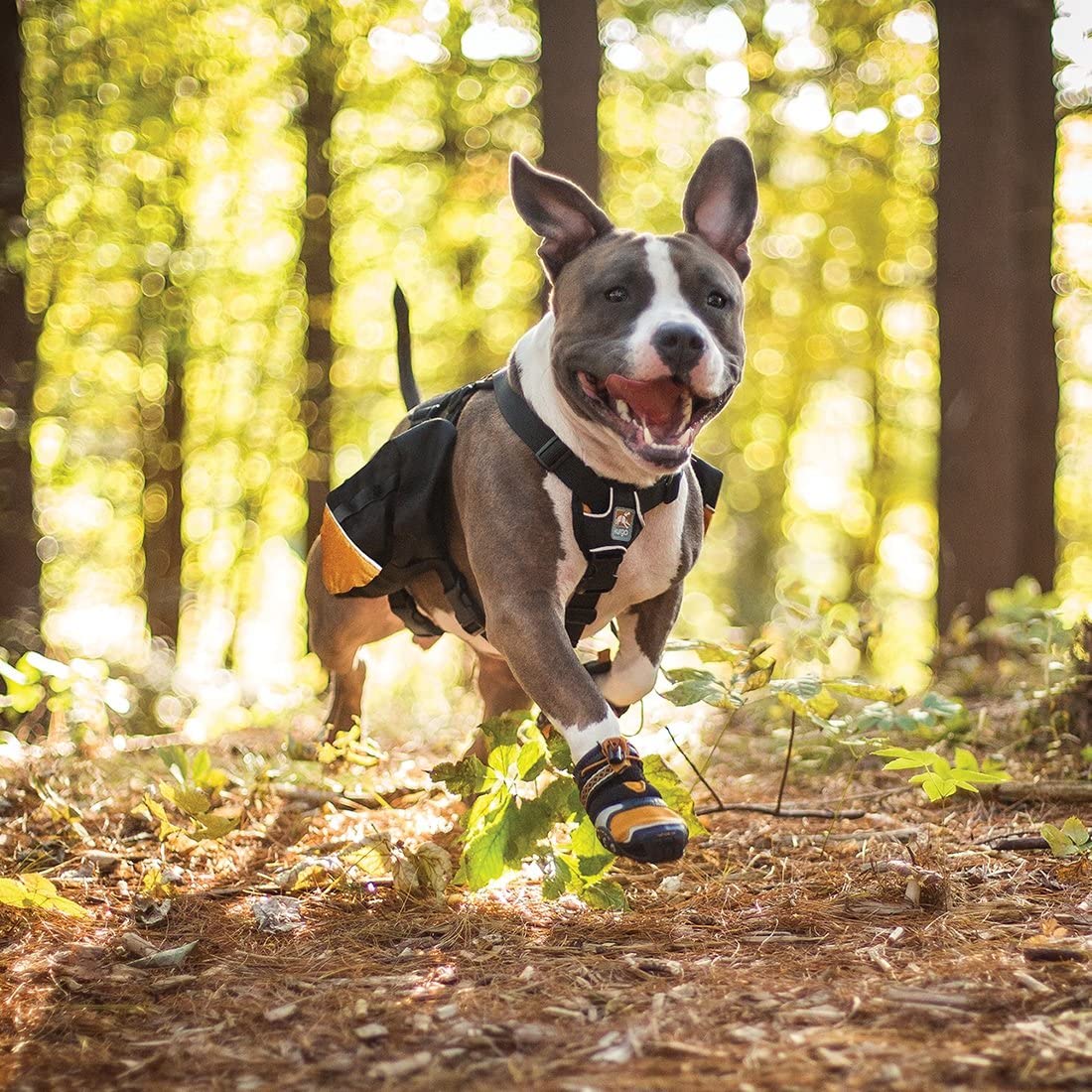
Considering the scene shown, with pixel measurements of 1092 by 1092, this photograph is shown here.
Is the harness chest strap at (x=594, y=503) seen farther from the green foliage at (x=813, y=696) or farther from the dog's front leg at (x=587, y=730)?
the green foliage at (x=813, y=696)

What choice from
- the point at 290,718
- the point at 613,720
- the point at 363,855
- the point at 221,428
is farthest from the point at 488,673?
the point at 221,428

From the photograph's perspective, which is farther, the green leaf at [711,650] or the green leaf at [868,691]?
the green leaf at [711,650]

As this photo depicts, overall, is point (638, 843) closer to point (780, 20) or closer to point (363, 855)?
point (363, 855)

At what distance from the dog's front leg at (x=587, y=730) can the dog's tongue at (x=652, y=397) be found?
0.62 meters

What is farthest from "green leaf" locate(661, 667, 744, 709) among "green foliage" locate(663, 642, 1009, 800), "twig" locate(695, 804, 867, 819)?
"twig" locate(695, 804, 867, 819)

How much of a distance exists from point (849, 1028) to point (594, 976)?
26.1 inches

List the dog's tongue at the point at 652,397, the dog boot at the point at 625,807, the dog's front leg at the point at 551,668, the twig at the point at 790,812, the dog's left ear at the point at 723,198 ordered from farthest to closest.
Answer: the twig at the point at 790,812, the dog's left ear at the point at 723,198, the dog's tongue at the point at 652,397, the dog's front leg at the point at 551,668, the dog boot at the point at 625,807

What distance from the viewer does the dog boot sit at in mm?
2814

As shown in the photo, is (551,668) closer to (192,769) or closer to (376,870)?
(376,870)

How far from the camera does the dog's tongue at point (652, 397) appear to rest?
11.1 ft

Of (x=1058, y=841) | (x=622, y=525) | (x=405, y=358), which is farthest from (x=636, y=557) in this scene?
(x=405, y=358)

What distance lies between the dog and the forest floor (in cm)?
43


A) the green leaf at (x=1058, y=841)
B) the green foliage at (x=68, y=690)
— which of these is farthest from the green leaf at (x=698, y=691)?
the green foliage at (x=68, y=690)

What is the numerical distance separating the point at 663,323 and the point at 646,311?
0.48ft
